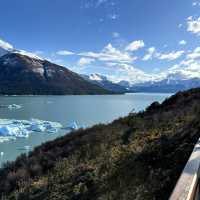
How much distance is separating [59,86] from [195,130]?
631 feet

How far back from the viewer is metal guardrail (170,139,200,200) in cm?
263

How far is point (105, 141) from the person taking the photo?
10.2 metres

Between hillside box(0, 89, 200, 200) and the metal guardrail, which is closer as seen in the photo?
the metal guardrail

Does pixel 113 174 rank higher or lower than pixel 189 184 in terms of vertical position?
lower

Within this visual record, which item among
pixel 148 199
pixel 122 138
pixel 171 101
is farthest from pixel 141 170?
pixel 171 101

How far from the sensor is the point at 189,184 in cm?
290

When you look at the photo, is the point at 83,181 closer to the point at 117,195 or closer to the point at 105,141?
the point at 117,195

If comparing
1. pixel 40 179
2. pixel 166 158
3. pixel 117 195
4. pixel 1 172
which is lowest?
pixel 1 172

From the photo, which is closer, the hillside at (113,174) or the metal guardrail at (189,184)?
the metal guardrail at (189,184)

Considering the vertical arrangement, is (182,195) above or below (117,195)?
above

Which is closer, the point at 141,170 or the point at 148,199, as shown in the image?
the point at 148,199

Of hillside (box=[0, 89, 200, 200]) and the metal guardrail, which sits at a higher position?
the metal guardrail

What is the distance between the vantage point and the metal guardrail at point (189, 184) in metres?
2.63

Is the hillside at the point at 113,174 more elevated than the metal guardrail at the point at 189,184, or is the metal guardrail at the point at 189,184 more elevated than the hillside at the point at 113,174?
the metal guardrail at the point at 189,184
